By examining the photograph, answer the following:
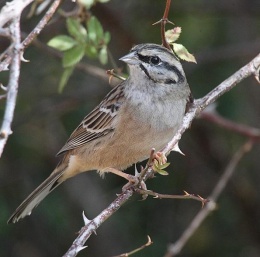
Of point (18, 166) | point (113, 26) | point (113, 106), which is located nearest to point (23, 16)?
point (113, 26)

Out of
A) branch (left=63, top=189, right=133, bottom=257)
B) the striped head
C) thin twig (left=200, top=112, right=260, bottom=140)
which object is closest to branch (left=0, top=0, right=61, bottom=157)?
branch (left=63, top=189, right=133, bottom=257)

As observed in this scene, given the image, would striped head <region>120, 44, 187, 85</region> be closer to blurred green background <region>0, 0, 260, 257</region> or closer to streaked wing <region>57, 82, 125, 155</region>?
streaked wing <region>57, 82, 125, 155</region>

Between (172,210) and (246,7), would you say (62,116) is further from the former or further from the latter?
(246,7)

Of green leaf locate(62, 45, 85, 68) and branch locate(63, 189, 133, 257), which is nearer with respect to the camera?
branch locate(63, 189, 133, 257)

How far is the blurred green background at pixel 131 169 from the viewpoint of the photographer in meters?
5.95

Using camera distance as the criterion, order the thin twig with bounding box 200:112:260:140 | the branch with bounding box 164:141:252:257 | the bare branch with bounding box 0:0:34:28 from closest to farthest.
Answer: the bare branch with bounding box 0:0:34:28 < the branch with bounding box 164:141:252:257 < the thin twig with bounding box 200:112:260:140

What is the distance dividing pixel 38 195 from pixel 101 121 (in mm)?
630

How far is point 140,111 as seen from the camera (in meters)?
4.36

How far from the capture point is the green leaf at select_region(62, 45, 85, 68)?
13.6 ft

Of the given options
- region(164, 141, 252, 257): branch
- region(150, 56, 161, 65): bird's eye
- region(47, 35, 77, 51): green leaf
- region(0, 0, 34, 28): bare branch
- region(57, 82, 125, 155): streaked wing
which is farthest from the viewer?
region(57, 82, 125, 155): streaked wing

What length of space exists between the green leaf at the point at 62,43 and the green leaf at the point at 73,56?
1.4 inches

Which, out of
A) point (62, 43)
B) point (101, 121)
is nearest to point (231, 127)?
point (101, 121)

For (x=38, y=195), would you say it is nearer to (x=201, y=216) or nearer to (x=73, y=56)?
(x=73, y=56)

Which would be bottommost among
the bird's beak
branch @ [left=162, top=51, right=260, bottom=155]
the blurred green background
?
the blurred green background
